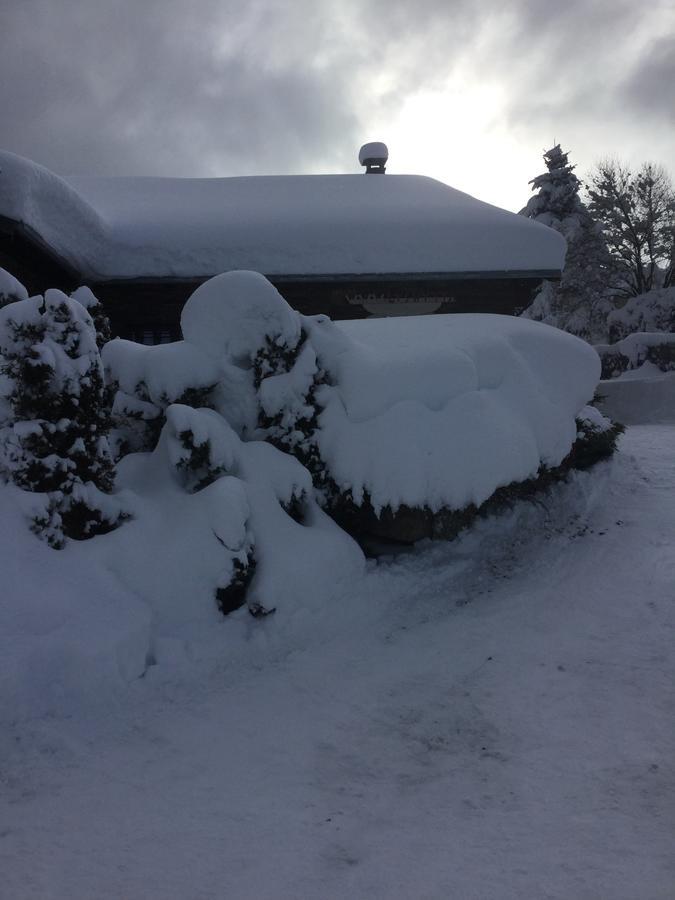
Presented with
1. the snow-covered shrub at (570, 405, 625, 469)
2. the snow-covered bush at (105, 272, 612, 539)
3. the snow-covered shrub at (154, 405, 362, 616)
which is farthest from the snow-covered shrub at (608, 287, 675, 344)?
the snow-covered shrub at (154, 405, 362, 616)

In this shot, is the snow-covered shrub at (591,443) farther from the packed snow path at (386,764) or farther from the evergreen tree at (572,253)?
the evergreen tree at (572,253)

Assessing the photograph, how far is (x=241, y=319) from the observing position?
14.1 feet

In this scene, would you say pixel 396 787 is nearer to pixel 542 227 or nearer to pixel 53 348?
pixel 53 348

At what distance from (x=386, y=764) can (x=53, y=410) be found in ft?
8.41

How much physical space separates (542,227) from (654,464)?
149 inches

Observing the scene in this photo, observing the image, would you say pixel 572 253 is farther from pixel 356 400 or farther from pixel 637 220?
pixel 356 400

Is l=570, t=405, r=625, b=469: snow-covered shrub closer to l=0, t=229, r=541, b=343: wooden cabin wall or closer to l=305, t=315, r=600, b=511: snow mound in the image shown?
l=305, t=315, r=600, b=511: snow mound

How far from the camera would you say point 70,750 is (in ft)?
8.47

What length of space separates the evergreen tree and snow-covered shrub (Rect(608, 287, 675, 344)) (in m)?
2.30

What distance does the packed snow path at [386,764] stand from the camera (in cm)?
199

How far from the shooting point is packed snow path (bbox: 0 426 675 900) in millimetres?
1991

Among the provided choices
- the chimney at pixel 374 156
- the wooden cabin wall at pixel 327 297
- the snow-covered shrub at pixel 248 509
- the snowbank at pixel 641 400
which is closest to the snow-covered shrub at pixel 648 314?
the snowbank at pixel 641 400

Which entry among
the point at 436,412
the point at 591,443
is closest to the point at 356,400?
the point at 436,412

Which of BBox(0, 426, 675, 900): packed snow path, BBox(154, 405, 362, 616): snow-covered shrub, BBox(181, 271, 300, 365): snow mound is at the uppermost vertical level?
BBox(181, 271, 300, 365): snow mound
